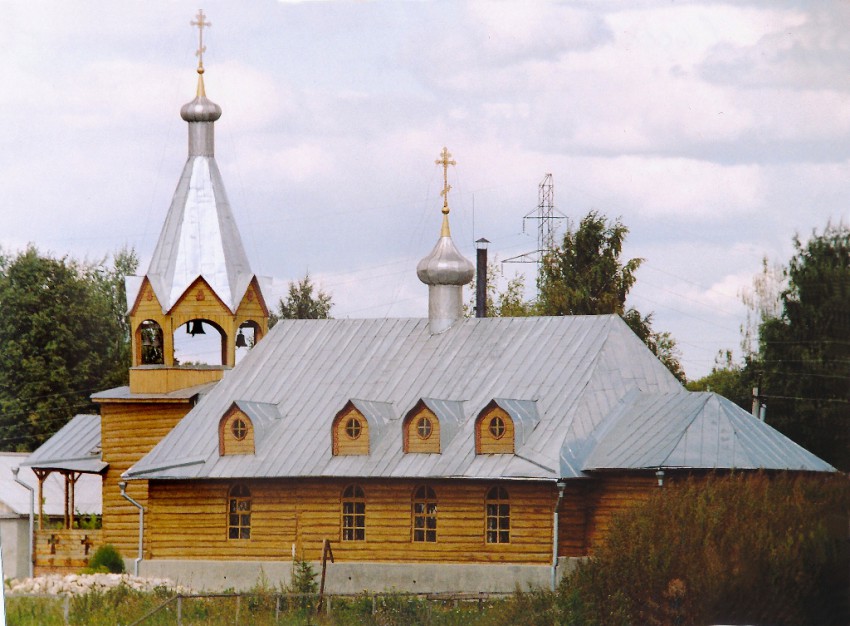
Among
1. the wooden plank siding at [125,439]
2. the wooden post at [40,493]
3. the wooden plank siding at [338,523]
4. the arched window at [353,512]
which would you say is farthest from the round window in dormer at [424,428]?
the wooden post at [40,493]

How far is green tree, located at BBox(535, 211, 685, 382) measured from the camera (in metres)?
30.0

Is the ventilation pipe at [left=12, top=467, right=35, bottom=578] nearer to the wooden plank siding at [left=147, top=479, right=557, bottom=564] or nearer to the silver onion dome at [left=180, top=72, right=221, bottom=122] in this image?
the wooden plank siding at [left=147, top=479, right=557, bottom=564]

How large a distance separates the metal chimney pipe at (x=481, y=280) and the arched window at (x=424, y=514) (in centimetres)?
Answer: 497

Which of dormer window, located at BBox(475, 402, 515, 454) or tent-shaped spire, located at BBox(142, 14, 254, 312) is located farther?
tent-shaped spire, located at BBox(142, 14, 254, 312)

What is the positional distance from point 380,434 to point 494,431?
2107mm

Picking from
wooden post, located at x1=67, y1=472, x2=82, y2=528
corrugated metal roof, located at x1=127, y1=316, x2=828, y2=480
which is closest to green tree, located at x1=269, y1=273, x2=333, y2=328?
corrugated metal roof, located at x1=127, y1=316, x2=828, y2=480

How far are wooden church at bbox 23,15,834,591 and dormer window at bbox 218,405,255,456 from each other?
0.03m

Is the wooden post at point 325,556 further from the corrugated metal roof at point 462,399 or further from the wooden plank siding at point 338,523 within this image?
the corrugated metal roof at point 462,399

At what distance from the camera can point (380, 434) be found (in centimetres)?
2939

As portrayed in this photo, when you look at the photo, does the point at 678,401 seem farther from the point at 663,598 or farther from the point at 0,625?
the point at 0,625

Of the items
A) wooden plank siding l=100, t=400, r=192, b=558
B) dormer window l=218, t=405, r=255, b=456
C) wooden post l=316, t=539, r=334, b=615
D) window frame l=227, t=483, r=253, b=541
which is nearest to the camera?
wooden post l=316, t=539, r=334, b=615

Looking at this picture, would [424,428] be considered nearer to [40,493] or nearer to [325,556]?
[325,556]

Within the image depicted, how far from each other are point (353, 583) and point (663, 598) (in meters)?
6.70

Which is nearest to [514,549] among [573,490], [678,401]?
[573,490]
